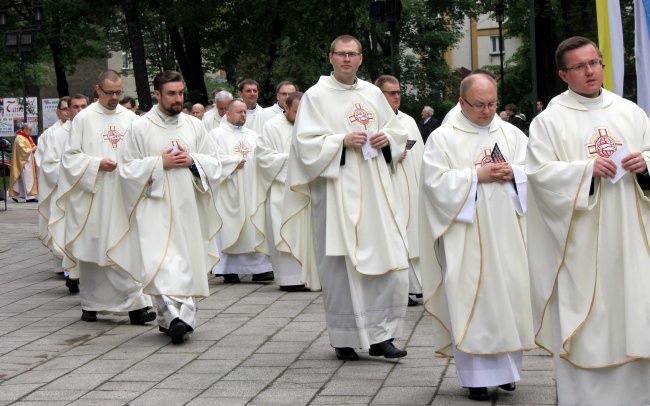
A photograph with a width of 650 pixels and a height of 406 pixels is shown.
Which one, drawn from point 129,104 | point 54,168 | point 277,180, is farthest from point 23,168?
point 277,180

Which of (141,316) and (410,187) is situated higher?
(410,187)

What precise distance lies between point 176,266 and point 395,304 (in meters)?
1.92

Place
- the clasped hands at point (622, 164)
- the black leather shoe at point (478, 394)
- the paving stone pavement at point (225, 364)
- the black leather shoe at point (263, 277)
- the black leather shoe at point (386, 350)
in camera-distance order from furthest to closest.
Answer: the black leather shoe at point (263, 277) < the black leather shoe at point (386, 350) < the paving stone pavement at point (225, 364) < the black leather shoe at point (478, 394) < the clasped hands at point (622, 164)

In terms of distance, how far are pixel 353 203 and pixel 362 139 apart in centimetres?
46

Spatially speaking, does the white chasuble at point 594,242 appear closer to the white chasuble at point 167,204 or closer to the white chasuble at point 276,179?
the white chasuble at point 167,204

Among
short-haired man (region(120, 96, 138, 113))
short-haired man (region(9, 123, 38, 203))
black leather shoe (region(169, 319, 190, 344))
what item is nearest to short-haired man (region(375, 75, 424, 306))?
black leather shoe (region(169, 319, 190, 344))

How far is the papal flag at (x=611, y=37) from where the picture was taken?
9.19m

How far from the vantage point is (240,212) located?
14492mm

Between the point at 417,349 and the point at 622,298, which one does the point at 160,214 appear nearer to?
the point at 417,349

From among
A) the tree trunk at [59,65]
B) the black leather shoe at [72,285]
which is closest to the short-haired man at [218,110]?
the black leather shoe at [72,285]

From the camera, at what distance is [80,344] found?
985cm

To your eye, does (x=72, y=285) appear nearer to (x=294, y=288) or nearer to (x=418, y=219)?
(x=294, y=288)

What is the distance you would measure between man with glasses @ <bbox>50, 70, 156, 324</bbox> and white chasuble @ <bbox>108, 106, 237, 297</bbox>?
0.66 m

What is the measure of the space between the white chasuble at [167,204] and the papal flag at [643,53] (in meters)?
3.36
